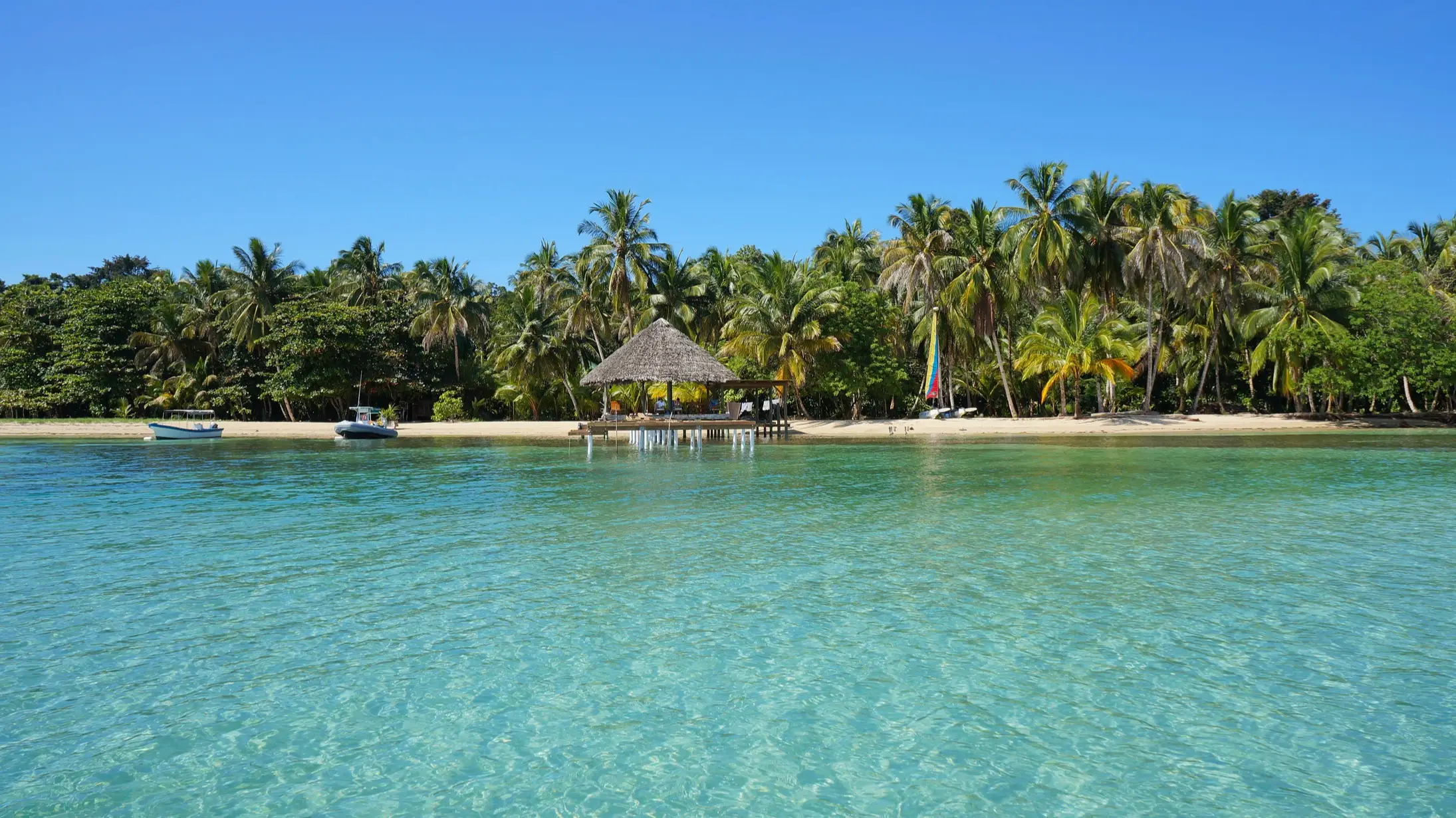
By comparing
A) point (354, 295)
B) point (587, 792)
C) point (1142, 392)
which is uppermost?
point (354, 295)

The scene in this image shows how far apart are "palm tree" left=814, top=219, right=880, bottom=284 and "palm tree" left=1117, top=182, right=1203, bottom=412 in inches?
445

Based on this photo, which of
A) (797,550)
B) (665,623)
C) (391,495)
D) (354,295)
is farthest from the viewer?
(354,295)

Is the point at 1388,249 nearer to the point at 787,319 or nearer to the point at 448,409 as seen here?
the point at 787,319

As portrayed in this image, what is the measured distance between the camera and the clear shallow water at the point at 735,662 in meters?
4.00

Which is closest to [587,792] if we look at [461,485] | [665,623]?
[665,623]

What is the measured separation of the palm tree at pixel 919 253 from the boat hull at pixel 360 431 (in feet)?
67.0

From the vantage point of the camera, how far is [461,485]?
16.5m

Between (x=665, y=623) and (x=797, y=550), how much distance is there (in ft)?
10.3

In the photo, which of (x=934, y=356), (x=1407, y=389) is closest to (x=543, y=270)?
(x=934, y=356)

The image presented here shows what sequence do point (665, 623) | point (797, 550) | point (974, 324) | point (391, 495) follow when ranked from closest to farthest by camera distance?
point (665, 623), point (797, 550), point (391, 495), point (974, 324)

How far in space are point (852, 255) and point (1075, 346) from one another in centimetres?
1145

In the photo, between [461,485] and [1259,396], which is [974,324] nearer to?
[1259,396]

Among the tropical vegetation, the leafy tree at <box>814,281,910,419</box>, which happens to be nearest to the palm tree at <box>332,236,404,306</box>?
the tropical vegetation

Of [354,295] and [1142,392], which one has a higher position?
[354,295]
